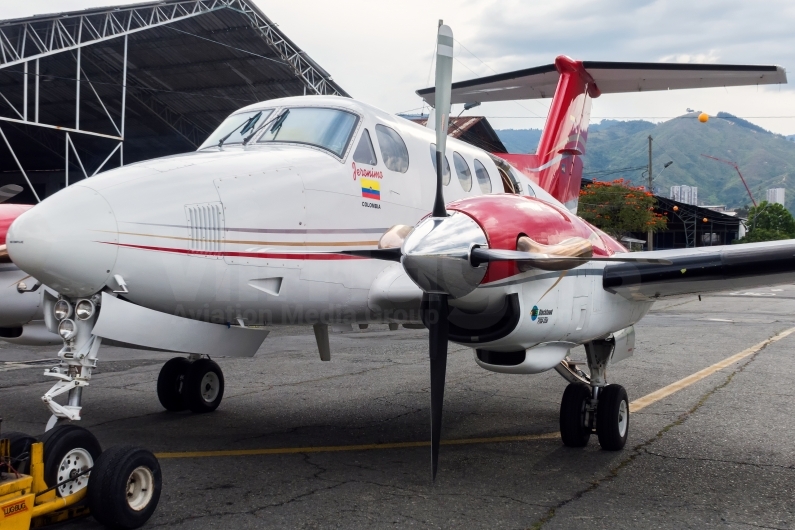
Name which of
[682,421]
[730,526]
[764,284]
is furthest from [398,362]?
[730,526]

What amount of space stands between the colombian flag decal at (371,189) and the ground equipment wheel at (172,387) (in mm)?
3143

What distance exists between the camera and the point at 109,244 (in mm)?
4609

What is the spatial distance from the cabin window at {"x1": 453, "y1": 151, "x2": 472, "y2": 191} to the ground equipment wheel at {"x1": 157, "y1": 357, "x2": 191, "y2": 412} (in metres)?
3.59

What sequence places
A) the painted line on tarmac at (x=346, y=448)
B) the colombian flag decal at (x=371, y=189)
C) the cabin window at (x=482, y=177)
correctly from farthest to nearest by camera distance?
the cabin window at (x=482, y=177)
the colombian flag decal at (x=371, y=189)
the painted line on tarmac at (x=346, y=448)

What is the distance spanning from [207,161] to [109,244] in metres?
→ 1.11

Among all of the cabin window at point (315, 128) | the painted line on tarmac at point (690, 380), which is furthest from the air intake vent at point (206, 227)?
the painted line on tarmac at point (690, 380)

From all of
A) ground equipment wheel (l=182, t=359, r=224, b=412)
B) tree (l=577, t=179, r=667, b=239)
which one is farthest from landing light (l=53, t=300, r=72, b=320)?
tree (l=577, t=179, r=667, b=239)

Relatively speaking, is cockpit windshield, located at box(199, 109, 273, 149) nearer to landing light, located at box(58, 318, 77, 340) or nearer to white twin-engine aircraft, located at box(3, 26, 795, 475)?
white twin-engine aircraft, located at box(3, 26, 795, 475)

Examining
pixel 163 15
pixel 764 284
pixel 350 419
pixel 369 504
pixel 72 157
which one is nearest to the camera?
pixel 369 504

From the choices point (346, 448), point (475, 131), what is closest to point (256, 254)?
point (346, 448)

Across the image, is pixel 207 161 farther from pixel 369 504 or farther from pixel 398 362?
pixel 398 362

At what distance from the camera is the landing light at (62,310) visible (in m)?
4.75

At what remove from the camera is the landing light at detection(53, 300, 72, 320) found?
4754mm

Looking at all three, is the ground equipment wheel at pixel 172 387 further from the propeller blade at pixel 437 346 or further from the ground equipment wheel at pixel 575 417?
the ground equipment wheel at pixel 575 417
